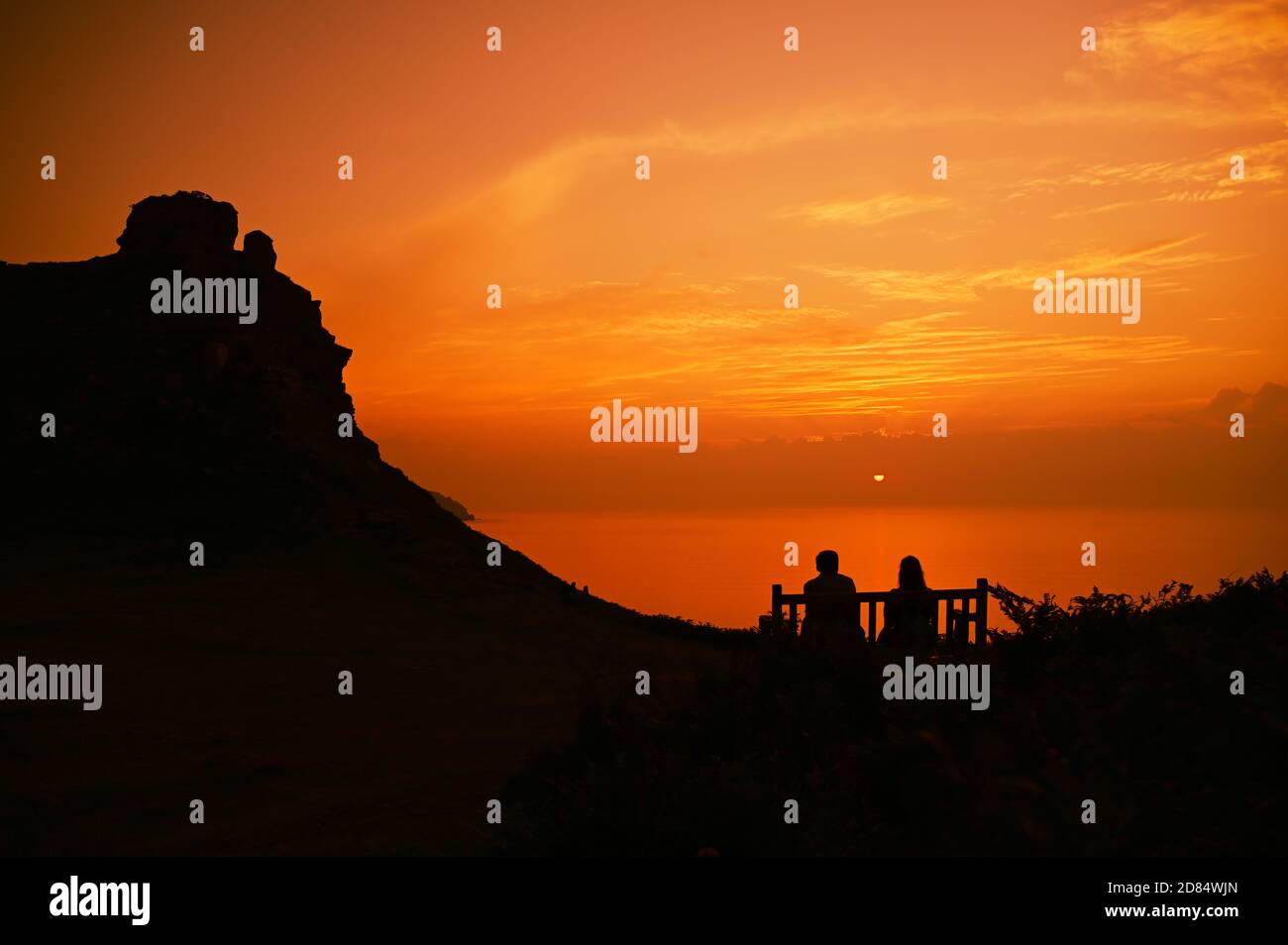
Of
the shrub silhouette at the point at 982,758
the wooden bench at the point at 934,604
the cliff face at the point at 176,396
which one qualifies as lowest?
the shrub silhouette at the point at 982,758

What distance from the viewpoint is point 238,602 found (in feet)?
65.1

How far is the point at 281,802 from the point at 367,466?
22.5 m

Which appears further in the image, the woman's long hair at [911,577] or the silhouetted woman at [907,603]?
the woman's long hair at [911,577]

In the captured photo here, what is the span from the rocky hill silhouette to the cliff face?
0.08 meters

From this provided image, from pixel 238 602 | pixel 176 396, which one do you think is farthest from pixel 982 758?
pixel 176 396

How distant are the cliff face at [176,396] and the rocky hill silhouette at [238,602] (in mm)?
78

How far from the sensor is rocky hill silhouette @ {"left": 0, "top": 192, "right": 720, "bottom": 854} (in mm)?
9320

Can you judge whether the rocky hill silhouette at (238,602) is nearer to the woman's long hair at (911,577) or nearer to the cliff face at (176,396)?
the cliff face at (176,396)

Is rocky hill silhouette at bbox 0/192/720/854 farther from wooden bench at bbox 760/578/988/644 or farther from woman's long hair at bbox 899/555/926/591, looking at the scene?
woman's long hair at bbox 899/555/926/591

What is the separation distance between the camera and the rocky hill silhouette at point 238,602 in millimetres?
9320

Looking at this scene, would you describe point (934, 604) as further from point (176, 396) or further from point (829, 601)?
point (176, 396)

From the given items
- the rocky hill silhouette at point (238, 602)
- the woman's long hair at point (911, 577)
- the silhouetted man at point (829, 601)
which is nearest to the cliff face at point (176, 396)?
the rocky hill silhouette at point (238, 602)
